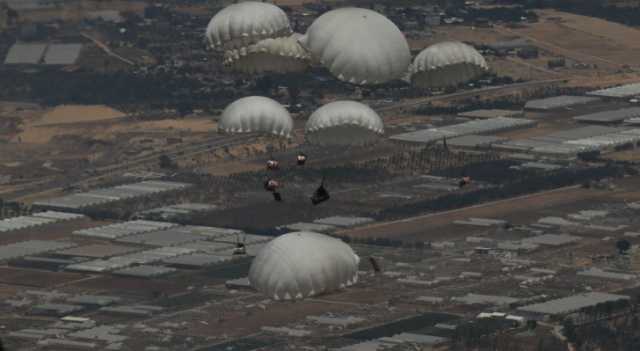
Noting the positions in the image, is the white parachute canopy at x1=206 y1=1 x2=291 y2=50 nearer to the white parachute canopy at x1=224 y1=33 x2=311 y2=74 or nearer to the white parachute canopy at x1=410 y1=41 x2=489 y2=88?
the white parachute canopy at x1=224 y1=33 x2=311 y2=74

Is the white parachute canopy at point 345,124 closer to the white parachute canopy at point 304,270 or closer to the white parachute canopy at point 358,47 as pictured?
the white parachute canopy at point 358,47

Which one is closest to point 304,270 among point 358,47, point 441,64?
point 358,47

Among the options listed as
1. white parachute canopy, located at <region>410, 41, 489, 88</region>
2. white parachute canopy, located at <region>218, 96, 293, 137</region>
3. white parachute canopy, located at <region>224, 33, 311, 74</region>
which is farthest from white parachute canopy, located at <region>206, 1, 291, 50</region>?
white parachute canopy, located at <region>410, 41, 489, 88</region>

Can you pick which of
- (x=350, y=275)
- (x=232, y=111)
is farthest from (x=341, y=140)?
(x=350, y=275)

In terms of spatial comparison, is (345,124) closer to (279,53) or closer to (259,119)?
(259,119)

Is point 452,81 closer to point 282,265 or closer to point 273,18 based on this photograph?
point 273,18
